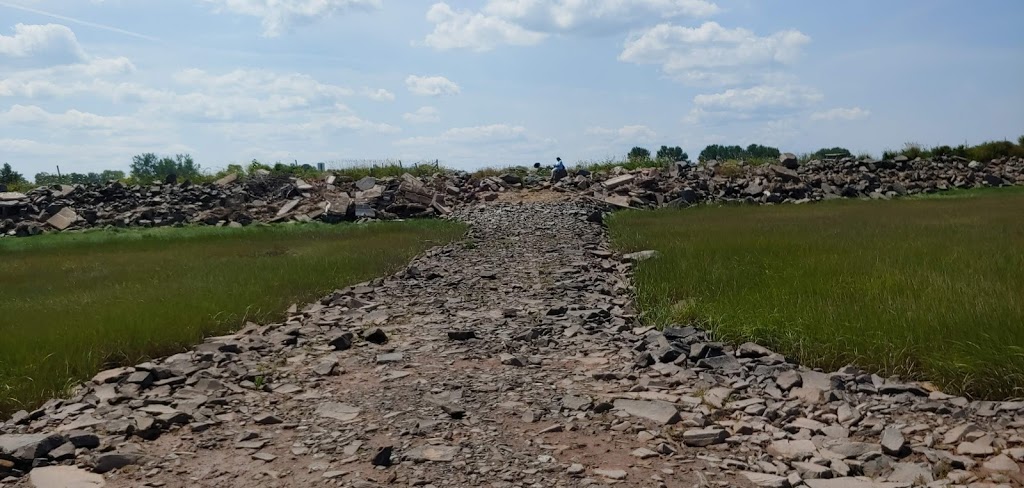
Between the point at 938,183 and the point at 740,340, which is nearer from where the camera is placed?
the point at 740,340

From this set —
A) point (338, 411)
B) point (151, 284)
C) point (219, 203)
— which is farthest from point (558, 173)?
point (338, 411)

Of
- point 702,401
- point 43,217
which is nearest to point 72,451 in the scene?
point 702,401

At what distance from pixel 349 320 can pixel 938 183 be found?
3994 centimetres

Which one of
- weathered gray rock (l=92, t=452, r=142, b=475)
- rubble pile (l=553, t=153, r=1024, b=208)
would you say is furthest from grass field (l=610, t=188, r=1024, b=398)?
rubble pile (l=553, t=153, r=1024, b=208)

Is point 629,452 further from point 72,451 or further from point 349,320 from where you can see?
point 349,320

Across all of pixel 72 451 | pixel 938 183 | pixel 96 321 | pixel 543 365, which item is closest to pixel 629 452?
pixel 543 365

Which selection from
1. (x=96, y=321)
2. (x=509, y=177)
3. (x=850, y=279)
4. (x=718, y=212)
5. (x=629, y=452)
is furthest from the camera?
(x=509, y=177)

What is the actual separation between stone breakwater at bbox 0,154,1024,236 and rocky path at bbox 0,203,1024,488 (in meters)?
23.8

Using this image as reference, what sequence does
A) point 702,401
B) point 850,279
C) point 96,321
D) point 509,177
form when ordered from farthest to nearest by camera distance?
point 509,177 → point 850,279 → point 96,321 → point 702,401

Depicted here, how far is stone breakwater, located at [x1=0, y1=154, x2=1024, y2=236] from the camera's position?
34.4 metres

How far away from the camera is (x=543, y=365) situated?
931cm

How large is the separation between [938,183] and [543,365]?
4046cm

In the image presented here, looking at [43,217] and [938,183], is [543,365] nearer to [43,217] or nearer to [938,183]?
[43,217]

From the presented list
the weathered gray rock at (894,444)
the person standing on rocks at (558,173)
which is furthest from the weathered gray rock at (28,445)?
the person standing on rocks at (558,173)
